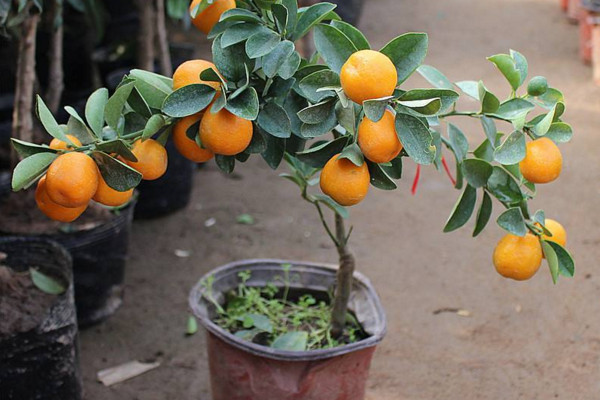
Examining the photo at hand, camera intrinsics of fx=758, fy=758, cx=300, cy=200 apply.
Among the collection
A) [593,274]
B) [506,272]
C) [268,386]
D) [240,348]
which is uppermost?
[506,272]

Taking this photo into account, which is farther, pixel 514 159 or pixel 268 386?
pixel 268 386

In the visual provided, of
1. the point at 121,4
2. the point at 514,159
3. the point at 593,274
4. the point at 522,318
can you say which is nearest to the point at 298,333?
the point at 514,159

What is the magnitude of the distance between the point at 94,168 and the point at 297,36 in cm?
42

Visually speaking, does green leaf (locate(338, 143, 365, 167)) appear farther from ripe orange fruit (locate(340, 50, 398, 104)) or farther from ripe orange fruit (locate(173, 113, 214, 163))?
ripe orange fruit (locate(173, 113, 214, 163))

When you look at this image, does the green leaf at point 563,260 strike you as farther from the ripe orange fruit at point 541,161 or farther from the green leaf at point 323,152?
the green leaf at point 323,152

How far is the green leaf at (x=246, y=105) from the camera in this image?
121 centimetres

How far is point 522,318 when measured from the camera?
2.68 meters

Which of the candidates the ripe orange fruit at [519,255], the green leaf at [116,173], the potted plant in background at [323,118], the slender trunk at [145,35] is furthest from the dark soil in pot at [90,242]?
the ripe orange fruit at [519,255]

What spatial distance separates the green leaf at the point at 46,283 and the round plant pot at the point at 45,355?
0.07 ft

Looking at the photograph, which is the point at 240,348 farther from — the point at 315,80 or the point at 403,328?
the point at 403,328

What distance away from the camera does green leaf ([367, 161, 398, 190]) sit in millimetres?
1312

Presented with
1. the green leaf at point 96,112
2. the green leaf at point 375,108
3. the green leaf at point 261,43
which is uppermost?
the green leaf at point 261,43

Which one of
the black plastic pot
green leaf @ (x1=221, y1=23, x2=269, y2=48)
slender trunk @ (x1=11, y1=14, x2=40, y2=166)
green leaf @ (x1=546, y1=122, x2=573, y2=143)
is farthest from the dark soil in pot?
green leaf @ (x1=546, y1=122, x2=573, y2=143)

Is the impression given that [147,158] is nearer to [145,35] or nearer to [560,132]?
[560,132]
